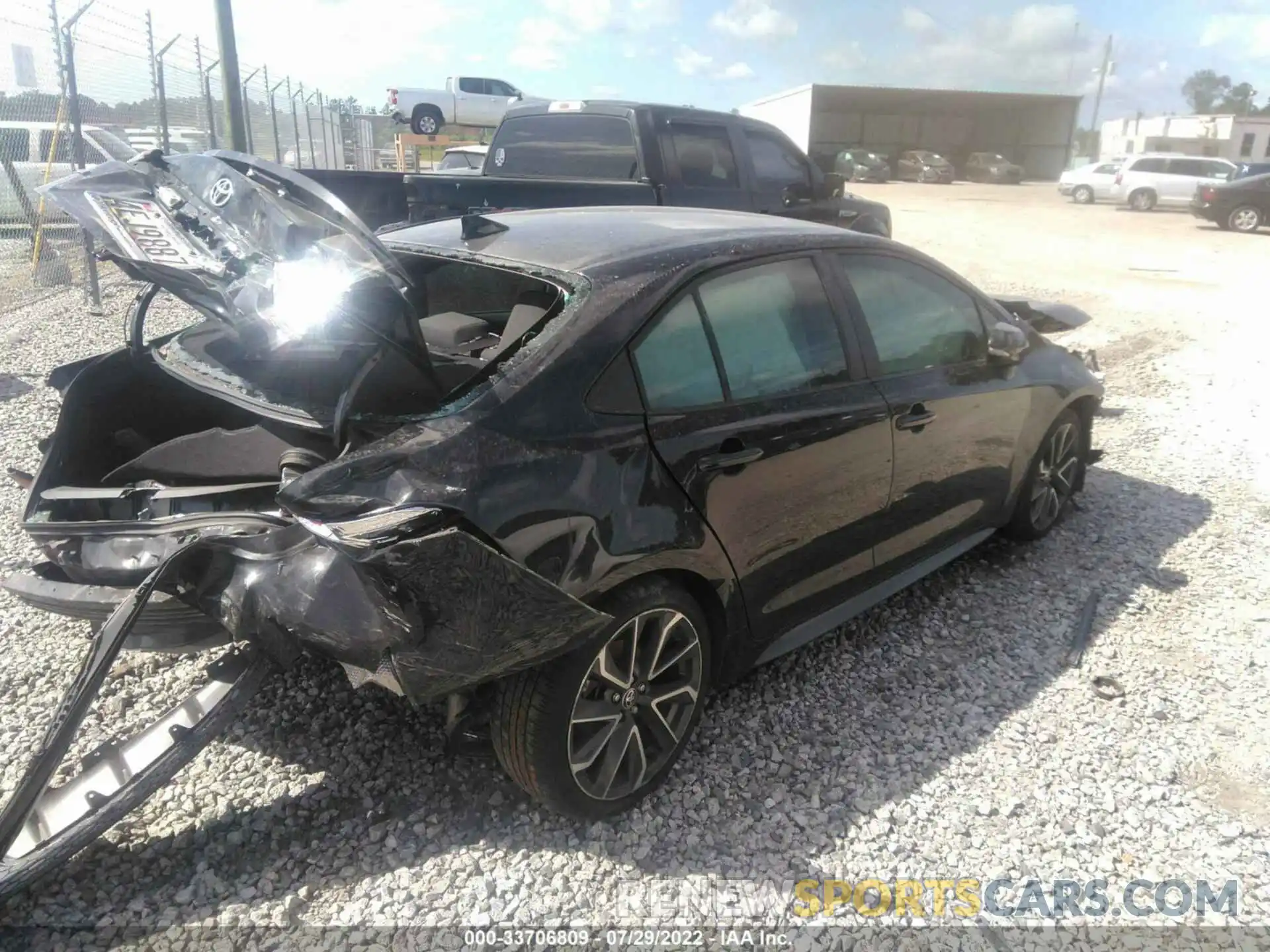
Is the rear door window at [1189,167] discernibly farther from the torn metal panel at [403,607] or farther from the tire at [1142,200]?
the torn metal panel at [403,607]

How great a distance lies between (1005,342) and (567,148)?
5.31 metres

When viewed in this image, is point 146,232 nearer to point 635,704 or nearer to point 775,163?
point 635,704

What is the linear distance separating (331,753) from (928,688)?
2.18 meters

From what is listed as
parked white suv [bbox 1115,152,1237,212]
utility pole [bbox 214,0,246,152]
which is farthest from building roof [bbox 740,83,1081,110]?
utility pole [bbox 214,0,246,152]

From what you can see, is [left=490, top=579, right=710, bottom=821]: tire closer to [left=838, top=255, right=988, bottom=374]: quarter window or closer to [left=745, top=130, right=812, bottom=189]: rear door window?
[left=838, top=255, right=988, bottom=374]: quarter window

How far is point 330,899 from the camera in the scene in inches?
94.7

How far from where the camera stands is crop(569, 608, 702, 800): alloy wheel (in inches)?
102

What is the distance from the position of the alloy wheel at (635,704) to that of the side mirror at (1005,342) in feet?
6.84

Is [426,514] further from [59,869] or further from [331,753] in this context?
[59,869]

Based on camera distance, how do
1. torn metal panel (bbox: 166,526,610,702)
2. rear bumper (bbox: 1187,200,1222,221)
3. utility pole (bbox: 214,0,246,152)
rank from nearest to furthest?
torn metal panel (bbox: 166,526,610,702) < utility pole (bbox: 214,0,246,152) < rear bumper (bbox: 1187,200,1222,221)

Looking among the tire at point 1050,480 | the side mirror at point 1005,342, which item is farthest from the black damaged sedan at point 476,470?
the tire at point 1050,480

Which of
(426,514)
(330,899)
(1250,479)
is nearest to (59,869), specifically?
(330,899)

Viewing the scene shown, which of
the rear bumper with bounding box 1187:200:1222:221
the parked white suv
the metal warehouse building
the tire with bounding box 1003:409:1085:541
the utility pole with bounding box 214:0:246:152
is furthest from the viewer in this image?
the metal warehouse building

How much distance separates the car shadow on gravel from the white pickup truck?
22531mm
